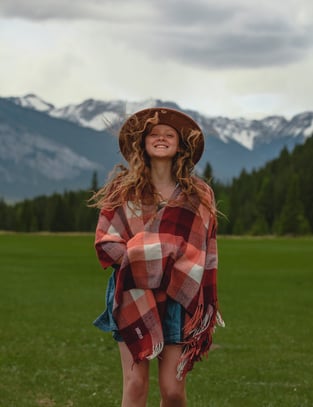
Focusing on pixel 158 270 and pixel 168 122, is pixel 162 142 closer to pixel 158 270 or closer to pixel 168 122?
pixel 168 122

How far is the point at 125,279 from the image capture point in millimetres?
6703

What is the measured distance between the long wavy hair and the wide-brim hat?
0.04 ft

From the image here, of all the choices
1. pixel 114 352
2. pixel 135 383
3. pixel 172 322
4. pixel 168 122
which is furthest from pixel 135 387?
pixel 114 352

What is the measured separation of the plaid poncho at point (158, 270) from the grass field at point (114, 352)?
411 centimetres

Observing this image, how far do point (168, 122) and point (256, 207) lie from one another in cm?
14956

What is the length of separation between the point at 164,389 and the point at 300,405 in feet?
13.9

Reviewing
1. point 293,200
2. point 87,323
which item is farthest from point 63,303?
point 293,200

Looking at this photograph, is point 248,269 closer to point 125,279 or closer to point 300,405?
point 300,405

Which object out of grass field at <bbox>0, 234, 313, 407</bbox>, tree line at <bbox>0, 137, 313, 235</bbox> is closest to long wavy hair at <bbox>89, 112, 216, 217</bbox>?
grass field at <bbox>0, 234, 313, 407</bbox>

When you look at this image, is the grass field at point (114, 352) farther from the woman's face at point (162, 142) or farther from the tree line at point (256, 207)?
the tree line at point (256, 207)

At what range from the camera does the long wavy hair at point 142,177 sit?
6.86 meters

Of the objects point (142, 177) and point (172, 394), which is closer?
point (172, 394)

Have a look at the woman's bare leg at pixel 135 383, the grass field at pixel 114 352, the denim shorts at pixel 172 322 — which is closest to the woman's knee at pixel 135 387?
the woman's bare leg at pixel 135 383

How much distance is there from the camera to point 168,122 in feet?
23.2
